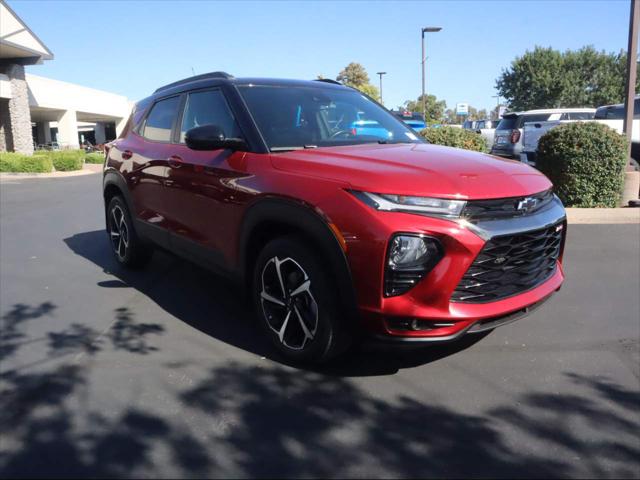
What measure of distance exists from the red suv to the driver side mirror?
0.01m

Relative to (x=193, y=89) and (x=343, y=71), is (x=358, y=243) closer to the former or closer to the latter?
(x=193, y=89)

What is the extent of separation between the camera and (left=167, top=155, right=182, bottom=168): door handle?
427 cm

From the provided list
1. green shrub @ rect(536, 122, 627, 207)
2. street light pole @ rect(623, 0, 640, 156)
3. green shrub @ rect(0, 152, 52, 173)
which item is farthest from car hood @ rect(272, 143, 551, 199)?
green shrub @ rect(0, 152, 52, 173)

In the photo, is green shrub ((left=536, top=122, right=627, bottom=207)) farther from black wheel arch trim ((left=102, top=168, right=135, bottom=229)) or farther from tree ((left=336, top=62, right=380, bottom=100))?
tree ((left=336, top=62, right=380, bottom=100))

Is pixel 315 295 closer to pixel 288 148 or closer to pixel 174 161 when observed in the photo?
pixel 288 148

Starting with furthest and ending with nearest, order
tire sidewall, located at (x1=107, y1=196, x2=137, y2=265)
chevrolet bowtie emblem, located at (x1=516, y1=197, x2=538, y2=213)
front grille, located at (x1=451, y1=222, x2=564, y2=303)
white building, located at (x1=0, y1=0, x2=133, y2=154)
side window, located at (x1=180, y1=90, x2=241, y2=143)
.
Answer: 1. white building, located at (x1=0, y1=0, x2=133, y2=154)
2. tire sidewall, located at (x1=107, y1=196, x2=137, y2=265)
3. side window, located at (x1=180, y1=90, x2=241, y2=143)
4. chevrolet bowtie emblem, located at (x1=516, y1=197, x2=538, y2=213)
5. front grille, located at (x1=451, y1=222, x2=564, y2=303)

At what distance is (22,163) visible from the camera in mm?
23219

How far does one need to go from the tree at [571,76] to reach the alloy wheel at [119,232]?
166 feet

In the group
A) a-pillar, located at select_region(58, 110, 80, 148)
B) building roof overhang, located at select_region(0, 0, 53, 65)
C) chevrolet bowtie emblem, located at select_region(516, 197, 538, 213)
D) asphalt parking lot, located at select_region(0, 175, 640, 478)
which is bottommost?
asphalt parking lot, located at select_region(0, 175, 640, 478)

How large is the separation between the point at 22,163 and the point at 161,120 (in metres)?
21.7

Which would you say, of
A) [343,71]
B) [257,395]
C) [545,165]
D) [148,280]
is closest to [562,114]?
[545,165]

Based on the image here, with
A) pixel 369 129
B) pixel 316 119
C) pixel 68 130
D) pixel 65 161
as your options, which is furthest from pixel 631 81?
pixel 68 130

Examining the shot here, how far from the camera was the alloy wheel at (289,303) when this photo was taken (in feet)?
10.5

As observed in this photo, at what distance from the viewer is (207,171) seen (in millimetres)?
3881
